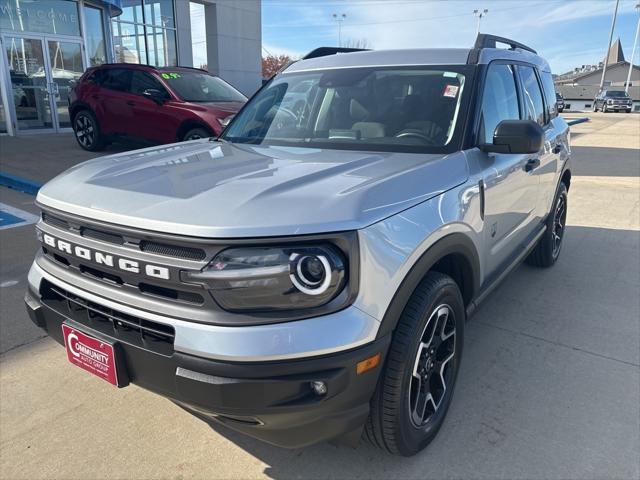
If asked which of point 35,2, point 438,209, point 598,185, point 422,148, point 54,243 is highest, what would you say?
point 35,2

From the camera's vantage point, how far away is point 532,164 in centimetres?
352

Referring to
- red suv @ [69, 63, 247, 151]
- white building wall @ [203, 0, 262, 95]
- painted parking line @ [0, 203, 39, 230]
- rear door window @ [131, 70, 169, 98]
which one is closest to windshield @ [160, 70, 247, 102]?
red suv @ [69, 63, 247, 151]

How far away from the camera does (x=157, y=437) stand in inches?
97.8

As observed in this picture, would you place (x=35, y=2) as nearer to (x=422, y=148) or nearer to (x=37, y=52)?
(x=37, y=52)

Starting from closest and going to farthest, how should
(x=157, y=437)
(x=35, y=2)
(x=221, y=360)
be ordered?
(x=221, y=360) < (x=157, y=437) < (x=35, y=2)

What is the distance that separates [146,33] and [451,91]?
17008 mm

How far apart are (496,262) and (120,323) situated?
2.21m

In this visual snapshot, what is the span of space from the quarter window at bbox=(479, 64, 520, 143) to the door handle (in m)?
0.32

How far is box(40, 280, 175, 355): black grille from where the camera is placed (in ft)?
6.07

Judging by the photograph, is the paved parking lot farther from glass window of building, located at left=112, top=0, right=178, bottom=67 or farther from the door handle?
glass window of building, located at left=112, top=0, right=178, bottom=67

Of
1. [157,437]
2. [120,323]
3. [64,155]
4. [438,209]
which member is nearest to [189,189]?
[120,323]

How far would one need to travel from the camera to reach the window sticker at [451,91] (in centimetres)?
289

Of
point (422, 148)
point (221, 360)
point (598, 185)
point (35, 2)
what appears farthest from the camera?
point (35, 2)

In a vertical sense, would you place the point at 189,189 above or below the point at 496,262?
above
